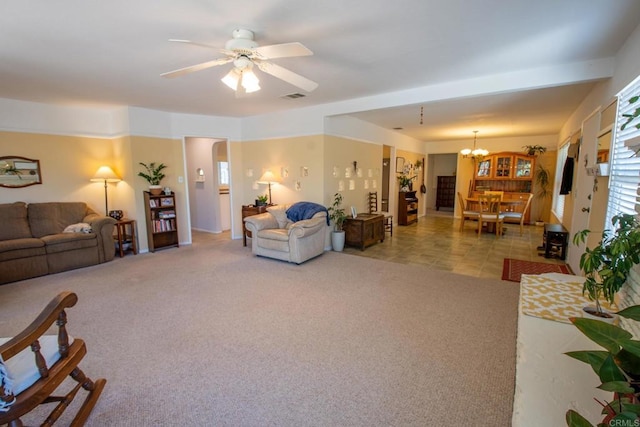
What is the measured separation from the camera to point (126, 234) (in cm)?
530

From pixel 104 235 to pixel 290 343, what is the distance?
3.97 m

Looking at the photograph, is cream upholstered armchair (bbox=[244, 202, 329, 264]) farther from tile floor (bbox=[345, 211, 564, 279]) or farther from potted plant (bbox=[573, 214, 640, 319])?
potted plant (bbox=[573, 214, 640, 319])

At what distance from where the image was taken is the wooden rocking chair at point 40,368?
4.20 feet

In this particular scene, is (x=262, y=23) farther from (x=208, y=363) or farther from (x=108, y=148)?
(x=108, y=148)

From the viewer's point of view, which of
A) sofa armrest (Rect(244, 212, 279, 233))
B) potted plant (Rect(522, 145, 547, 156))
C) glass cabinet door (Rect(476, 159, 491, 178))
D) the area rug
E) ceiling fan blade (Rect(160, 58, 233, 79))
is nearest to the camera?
ceiling fan blade (Rect(160, 58, 233, 79))

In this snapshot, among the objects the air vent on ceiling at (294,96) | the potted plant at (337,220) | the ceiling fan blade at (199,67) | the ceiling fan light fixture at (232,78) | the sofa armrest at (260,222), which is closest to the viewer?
the ceiling fan blade at (199,67)

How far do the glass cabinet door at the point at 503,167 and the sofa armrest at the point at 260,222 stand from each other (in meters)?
7.18

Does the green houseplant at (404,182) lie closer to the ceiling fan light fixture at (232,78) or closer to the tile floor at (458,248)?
the tile floor at (458,248)

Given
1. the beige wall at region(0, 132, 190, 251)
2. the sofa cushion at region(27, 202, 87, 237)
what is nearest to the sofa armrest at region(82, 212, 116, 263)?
the sofa cushion at region(27, 202, 87, 237)

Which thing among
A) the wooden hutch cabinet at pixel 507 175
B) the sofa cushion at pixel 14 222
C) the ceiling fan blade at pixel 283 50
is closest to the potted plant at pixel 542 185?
the wooden hutch cabinet at pixel 507 175

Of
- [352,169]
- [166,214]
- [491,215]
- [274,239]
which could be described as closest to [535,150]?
[491,215]

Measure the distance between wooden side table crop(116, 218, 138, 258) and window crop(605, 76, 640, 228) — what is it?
6321 millimetres

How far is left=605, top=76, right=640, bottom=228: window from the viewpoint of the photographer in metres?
2.14

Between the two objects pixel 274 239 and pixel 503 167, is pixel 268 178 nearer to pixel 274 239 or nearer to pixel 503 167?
pixel 274 239
